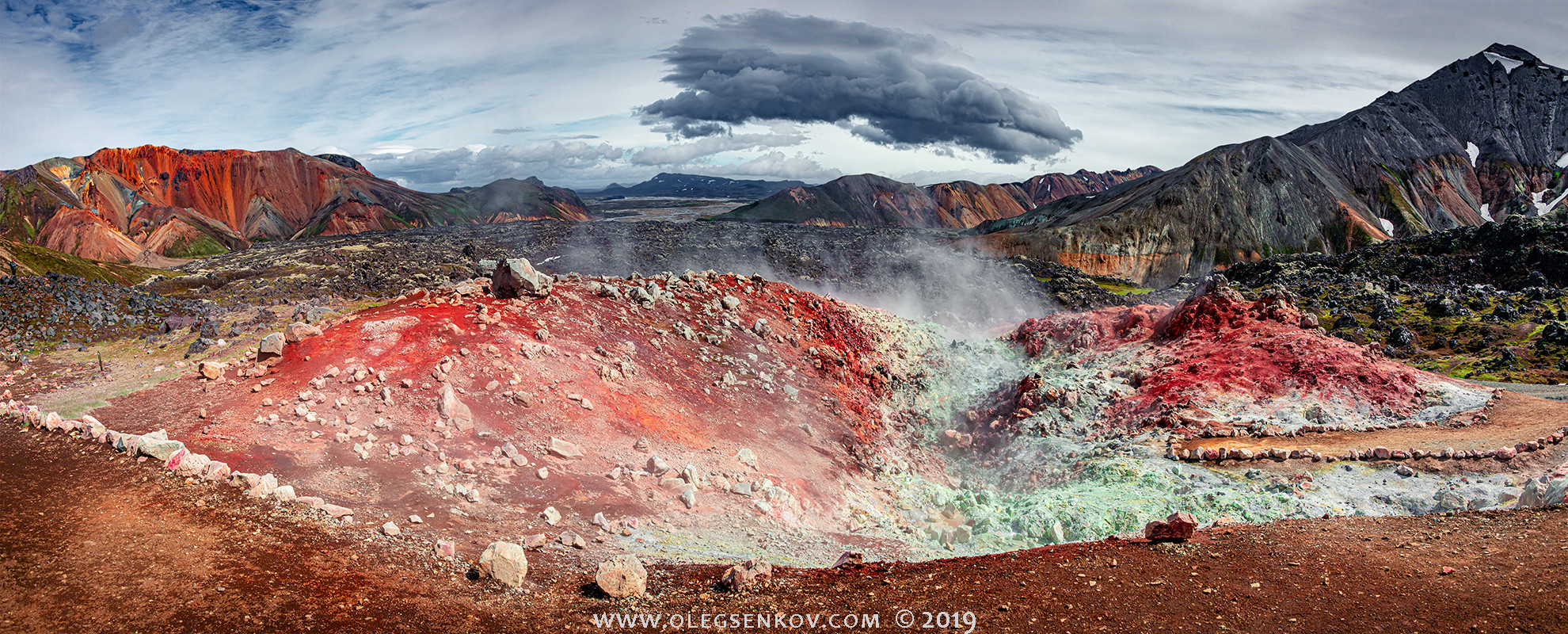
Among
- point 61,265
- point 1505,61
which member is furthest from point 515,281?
point 1505,61

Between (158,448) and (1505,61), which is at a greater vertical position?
(1505,61)

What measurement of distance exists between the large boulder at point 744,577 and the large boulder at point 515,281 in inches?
451

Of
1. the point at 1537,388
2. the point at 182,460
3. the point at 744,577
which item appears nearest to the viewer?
the point at 744,577

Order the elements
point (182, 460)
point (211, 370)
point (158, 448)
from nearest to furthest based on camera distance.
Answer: point (182, 460) < point (158, 448) < point (211, 370)

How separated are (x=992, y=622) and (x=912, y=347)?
19.3 metres

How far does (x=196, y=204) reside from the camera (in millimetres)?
144375

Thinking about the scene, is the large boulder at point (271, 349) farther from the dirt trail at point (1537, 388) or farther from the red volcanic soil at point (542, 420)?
the dirt trail at point (1537, 388)

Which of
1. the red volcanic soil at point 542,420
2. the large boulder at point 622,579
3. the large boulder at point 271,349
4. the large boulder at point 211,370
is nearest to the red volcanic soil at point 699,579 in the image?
the large boulder at point 622,579

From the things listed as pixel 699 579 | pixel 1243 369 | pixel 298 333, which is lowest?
pixel 1243 369

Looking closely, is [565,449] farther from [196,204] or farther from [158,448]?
[196,204]

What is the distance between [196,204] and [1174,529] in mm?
188785

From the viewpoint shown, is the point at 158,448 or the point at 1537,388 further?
the point at 1537,388

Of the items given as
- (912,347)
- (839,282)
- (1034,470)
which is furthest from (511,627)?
(839,282)

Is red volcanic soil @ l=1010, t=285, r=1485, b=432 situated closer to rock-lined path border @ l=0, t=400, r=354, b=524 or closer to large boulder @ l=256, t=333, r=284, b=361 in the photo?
rock-lined path border @ l=0, t=400, r=354, b=524
